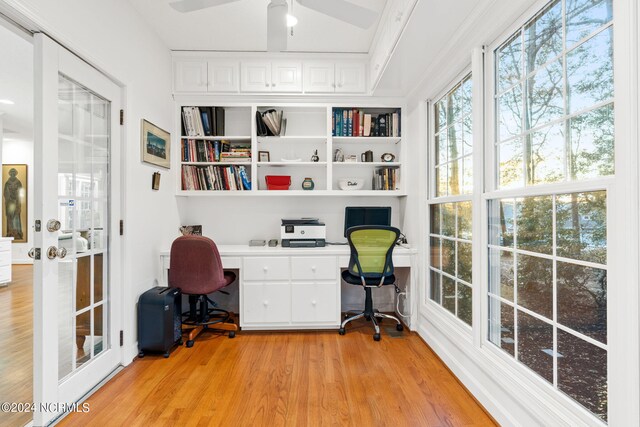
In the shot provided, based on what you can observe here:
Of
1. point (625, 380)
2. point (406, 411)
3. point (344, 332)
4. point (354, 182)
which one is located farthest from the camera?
point (354, 182)

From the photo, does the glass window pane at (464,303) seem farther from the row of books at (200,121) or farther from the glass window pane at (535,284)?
the row of books at (200,121)

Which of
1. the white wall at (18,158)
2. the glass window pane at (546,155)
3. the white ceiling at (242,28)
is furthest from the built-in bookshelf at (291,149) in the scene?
the white wall at (18,158)

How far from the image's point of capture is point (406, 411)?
178 cm

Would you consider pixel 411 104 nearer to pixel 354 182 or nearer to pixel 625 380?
pixel 354 182

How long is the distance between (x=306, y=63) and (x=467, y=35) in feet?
5.29

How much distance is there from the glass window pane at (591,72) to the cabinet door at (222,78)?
2730 mm

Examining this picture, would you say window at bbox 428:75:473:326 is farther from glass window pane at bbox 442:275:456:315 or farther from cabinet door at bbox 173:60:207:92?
cabinet door at bbox 173:60:207:92

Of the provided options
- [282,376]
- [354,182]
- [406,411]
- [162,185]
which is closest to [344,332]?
[282,376]

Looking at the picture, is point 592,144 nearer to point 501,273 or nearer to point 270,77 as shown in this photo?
point 501,273

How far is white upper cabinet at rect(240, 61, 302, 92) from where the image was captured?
3.13m

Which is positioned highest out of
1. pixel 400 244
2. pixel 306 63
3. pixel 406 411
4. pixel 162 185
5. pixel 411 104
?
pixel 306 63

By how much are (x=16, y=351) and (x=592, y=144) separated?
3824 millimetres

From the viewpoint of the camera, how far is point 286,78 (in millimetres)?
3139

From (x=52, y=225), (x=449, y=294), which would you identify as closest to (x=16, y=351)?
(x=52, y=225)
